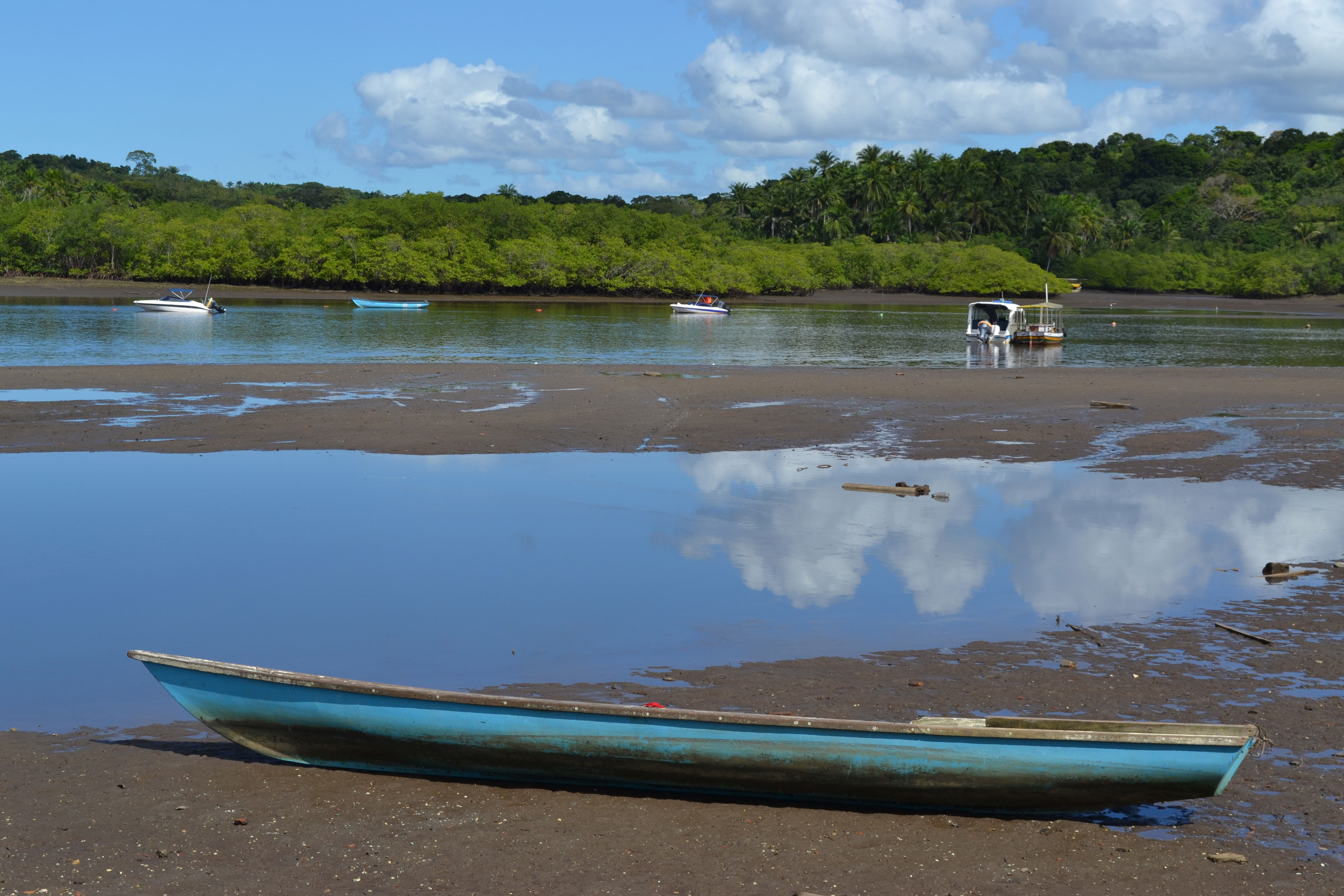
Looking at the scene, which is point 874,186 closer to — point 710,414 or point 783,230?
point 783,230

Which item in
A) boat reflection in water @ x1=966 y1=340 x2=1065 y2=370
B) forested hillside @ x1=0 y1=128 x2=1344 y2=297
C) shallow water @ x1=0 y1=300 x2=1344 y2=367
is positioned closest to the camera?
shallow water @ x1=0 y1=300 x2=1344 y2=367

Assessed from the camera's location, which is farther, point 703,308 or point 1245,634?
point 703,308

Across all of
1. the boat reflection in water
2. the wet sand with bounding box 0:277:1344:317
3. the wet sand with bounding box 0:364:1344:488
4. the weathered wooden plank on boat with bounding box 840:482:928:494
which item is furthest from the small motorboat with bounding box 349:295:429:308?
the weathered wooden plank on boat with bounding box 840:482:928:494

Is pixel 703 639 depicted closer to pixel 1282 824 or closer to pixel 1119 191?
pixel 1282 824

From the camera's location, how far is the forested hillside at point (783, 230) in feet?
384

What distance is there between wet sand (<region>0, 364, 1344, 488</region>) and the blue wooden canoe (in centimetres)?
1359

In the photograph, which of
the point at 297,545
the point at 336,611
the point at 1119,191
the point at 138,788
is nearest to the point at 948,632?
the point at 336,611

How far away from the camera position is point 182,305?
75.8 metres

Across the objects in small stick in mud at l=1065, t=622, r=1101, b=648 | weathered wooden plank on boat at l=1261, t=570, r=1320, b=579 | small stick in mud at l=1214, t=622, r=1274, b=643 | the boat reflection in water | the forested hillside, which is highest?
the forested hillside

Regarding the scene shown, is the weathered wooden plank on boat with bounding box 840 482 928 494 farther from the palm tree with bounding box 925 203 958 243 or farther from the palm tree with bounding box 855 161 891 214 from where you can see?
the palm tree with bounding box 855 161 891 214

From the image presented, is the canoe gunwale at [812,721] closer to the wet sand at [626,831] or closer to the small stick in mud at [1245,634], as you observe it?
the wet sand at [626,831]

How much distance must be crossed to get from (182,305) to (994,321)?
52211mm

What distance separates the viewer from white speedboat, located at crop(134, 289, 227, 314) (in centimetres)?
7562

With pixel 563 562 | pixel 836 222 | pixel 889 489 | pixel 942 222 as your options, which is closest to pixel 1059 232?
pixel 942 222
